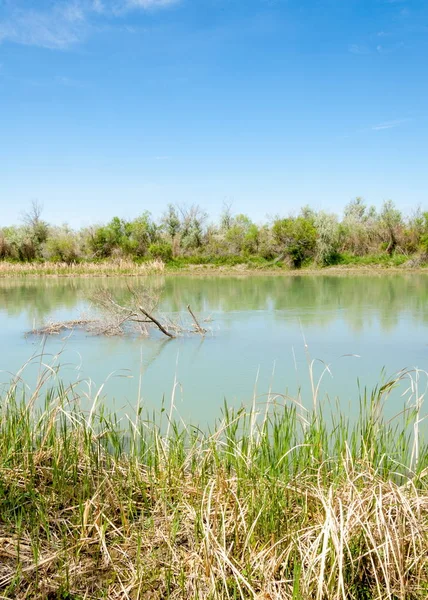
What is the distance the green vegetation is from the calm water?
15.2 meters

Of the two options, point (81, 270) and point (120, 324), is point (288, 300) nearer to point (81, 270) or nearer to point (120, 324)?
point (120, 324)

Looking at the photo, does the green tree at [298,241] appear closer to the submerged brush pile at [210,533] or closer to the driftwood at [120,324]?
the driftwood at [120,324]

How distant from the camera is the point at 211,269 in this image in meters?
31.7

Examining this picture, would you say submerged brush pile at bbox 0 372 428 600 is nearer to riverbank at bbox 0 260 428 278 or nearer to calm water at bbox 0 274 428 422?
calm water at bbox 0 274 428 422

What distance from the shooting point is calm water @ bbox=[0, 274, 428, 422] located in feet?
18.4

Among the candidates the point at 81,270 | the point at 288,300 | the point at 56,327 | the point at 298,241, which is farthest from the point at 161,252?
the point at 56,327

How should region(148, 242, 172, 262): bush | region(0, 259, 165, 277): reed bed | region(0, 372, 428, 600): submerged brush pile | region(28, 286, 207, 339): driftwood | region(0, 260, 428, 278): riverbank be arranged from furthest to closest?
region(148, 242, 172, 262): bush, region(0, 259, 165, 277): reed bed, region(0, 260, 428, 278): riverbank, region(28, 286, 207, 339): driftwood, region(0, 372, 428, 600): submerged brush pile

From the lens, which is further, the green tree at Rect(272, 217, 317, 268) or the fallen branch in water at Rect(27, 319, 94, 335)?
the green tree at Rect(272, 217, 317, 268)

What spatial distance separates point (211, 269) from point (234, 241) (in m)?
4.11

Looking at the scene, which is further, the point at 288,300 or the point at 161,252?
the point at 161,252

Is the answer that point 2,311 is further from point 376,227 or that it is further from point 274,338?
point 376,227

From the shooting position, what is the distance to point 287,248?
31.4 m

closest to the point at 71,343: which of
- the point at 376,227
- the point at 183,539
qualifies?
the point at 183,539

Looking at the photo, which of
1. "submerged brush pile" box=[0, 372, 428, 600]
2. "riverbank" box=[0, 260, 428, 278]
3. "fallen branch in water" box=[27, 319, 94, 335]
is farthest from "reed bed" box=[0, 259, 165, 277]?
"submerged brush pile" box=[0, 372, 428, 600]
